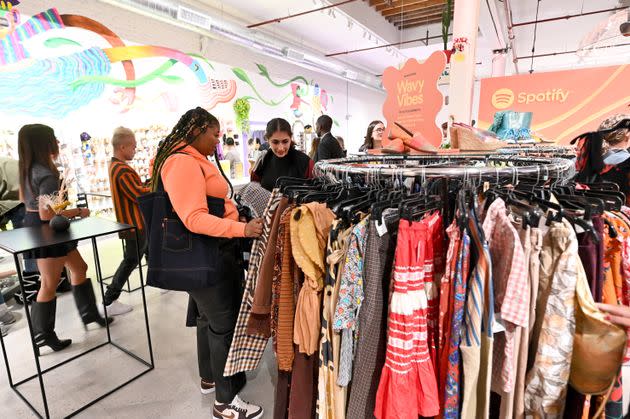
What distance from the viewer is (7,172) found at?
386cm

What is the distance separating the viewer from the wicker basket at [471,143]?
6.39ft

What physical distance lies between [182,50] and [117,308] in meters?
5.23

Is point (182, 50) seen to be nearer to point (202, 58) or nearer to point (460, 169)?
point (202, 58)

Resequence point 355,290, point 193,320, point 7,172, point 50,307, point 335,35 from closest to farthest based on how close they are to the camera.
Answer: point 355,290 < point 193,320 < point 50,307 < point 7,172 < point 335,35

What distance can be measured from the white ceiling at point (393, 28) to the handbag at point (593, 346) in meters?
6.07

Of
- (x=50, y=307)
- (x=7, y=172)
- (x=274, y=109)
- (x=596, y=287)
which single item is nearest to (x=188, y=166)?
(x=596, y=287)

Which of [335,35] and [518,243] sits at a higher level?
[335,35]

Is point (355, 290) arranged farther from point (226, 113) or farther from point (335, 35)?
point (335, 35)

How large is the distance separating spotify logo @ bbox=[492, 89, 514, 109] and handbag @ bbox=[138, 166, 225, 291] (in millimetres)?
6130

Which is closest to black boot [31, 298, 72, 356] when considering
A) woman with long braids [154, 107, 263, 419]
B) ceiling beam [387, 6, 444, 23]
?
woman with long braids [154, 107, 263, 419]

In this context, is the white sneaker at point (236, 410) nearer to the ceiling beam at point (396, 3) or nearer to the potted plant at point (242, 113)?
the potted plant at point (242, 113)

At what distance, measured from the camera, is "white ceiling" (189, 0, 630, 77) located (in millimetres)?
6980

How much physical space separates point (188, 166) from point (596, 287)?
1.58 m

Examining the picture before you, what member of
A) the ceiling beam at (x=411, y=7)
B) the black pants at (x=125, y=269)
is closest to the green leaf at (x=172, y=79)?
the black pants at (x=125, y=269)
